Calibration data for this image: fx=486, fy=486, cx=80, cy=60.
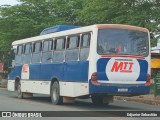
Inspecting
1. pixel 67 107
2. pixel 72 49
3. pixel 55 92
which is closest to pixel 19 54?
pixel 55 92

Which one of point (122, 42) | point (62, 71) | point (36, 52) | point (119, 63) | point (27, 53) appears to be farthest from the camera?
point (27, 53)

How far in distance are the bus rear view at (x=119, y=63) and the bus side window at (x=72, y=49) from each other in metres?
1.45

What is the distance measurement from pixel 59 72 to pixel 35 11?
2452 cm

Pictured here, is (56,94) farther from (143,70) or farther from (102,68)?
(143,70)

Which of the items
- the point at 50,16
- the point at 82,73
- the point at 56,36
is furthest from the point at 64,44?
the point at 50,16

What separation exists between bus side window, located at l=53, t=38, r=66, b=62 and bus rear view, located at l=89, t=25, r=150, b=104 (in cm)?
278

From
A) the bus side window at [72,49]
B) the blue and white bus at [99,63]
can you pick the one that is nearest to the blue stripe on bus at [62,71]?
the blue and white bus at [99,63]

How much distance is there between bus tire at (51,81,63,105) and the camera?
21047 mm

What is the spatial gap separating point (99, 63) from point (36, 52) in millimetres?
6105

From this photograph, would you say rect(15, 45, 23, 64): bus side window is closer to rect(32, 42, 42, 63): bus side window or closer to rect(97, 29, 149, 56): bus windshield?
rect(32, 42, 42, 63): bus side window

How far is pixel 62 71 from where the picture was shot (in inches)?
819

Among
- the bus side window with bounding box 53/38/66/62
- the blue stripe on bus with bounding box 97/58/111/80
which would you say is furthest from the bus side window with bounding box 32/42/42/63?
the blue stripe on bus with bounding box 97/58/111/80

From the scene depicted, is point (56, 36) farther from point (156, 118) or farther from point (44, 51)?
point (156, 118)

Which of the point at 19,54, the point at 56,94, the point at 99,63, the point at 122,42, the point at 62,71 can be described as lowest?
the point at 56,94
